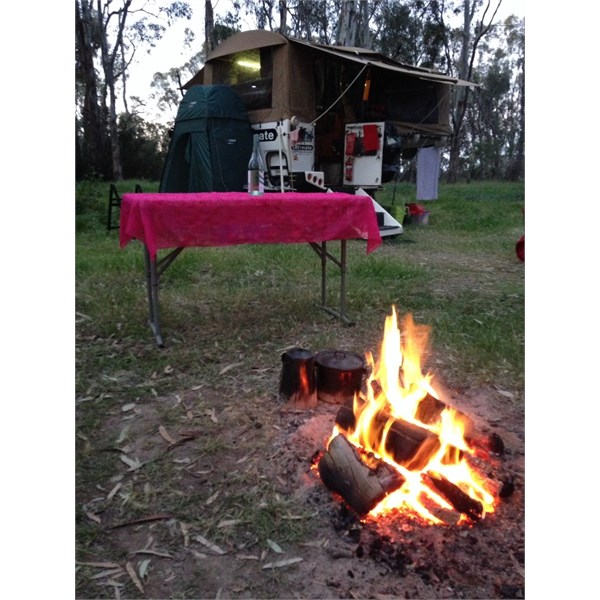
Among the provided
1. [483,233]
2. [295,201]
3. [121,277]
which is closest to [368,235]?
[295,201]

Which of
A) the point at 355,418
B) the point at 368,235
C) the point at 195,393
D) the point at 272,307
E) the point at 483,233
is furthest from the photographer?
the point at 483,233

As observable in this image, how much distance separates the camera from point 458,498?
2098 millimetres

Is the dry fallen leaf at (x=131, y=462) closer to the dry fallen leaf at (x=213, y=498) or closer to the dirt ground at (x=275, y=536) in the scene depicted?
the dirt ground at (x=275, y=536)

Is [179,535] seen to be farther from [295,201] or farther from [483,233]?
[483,233]

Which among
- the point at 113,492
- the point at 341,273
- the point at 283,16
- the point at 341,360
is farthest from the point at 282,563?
the point at 283,16

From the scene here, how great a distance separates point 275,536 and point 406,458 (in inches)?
25.7

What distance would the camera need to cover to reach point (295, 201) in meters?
3.80

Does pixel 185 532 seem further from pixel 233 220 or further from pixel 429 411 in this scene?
pixel 233 220

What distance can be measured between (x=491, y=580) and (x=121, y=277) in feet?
17.4

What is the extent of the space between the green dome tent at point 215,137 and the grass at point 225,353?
6.73 feet

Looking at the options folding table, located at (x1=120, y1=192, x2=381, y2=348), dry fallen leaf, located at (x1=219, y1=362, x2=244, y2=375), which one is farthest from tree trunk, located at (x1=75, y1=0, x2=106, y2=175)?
dry fallen leaf, located at (x1=219, y1=362, x2=244, y2=375)

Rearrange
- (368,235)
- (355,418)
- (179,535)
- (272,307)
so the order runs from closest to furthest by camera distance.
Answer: (179,535)
(355,418)
(368,235)
(272,307)

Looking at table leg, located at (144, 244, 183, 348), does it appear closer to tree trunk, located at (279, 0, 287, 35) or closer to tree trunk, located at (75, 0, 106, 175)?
tree trunk, located at (75, 0, 106, 175)

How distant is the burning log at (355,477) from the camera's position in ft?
6.81
